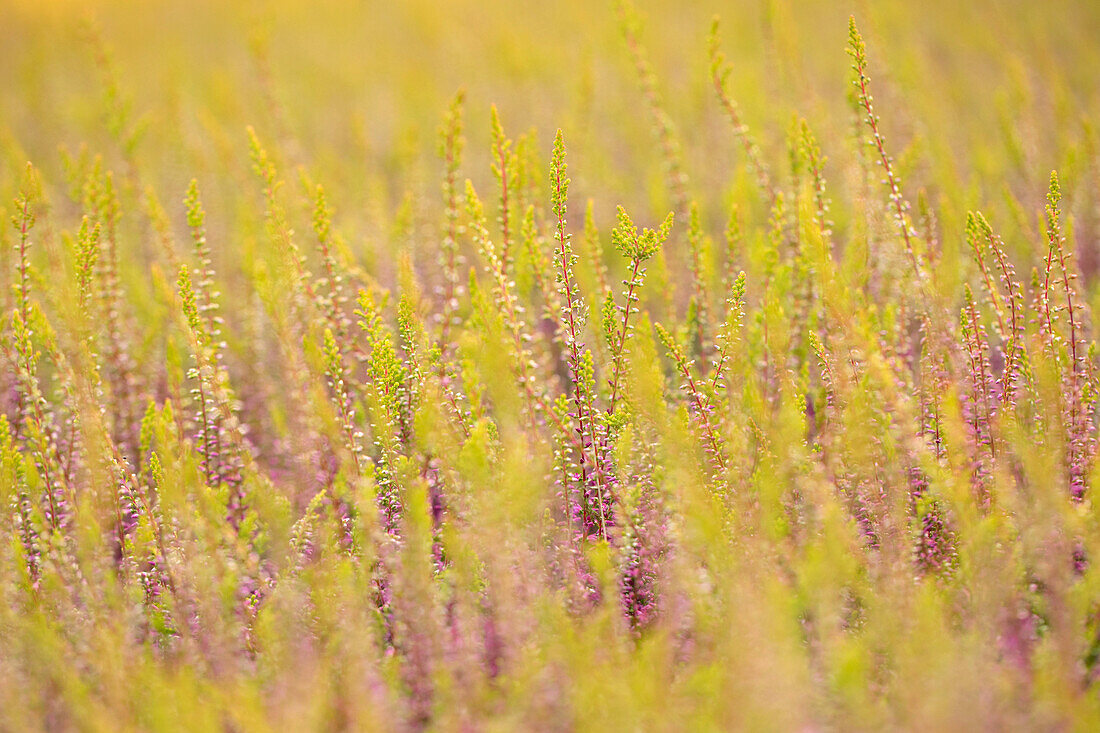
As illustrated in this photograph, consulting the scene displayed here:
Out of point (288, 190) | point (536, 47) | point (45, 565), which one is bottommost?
point (45, 565)

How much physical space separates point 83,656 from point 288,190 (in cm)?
257

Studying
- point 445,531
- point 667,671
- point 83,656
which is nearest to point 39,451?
point 83,656

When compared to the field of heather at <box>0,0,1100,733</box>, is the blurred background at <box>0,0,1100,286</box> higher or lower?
higher

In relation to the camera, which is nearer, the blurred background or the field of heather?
the field of heather

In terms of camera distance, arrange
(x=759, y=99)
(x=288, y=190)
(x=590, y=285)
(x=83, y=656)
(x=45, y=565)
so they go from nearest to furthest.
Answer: (x=83, y=656) < (x=45, y=565) < (x=590, y=285) < (x=288, y=190) < (x=759, y=99)

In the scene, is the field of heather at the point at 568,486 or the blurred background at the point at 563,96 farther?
the blurred background at the point at 563,96

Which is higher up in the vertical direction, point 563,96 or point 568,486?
point 563,96

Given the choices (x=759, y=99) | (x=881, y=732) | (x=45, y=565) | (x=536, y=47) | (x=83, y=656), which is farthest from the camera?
(x=536, y=47)

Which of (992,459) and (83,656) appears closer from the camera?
(83,656)

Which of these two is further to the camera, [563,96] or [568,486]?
[563,96]

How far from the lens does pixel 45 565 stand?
1.82 meters

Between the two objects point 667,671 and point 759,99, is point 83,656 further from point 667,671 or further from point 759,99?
point 759,99

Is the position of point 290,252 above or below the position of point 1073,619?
above

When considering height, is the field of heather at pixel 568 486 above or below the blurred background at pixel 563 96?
below
